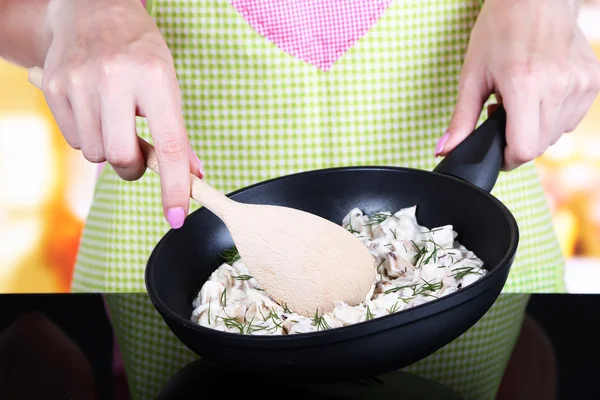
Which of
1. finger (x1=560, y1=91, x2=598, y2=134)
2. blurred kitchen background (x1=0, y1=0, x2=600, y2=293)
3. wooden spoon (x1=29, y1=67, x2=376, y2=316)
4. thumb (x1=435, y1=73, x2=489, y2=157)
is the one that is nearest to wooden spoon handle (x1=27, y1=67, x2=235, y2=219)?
wooden spoon (x1=29, y1=67, x2=376, y2=316)

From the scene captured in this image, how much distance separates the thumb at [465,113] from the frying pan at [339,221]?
0.03 meters

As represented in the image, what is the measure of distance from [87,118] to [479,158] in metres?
0.34

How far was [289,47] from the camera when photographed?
88cm

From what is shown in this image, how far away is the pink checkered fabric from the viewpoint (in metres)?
0.87

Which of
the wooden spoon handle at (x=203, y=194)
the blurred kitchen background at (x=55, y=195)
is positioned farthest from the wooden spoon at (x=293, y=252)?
the blurred kitchen background at (x=55, y=195)

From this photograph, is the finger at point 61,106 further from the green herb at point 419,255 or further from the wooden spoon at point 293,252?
the green herb at point 419,255

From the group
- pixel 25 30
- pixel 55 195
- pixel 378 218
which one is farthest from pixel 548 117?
pixel 55 195

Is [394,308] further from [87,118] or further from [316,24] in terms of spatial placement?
[316,24]

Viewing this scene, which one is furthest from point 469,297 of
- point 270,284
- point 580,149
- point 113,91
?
point 580,149

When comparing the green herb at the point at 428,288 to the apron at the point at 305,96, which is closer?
the green herb at the point at 428,288

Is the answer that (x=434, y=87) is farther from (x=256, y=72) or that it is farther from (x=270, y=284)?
(x=270, y=284)

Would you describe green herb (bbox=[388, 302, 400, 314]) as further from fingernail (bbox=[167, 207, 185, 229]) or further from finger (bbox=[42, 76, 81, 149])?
finger (bbox=[42, 76, 81, 149])

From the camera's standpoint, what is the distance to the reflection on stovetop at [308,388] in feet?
1.72

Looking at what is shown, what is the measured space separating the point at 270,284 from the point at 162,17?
40cm
